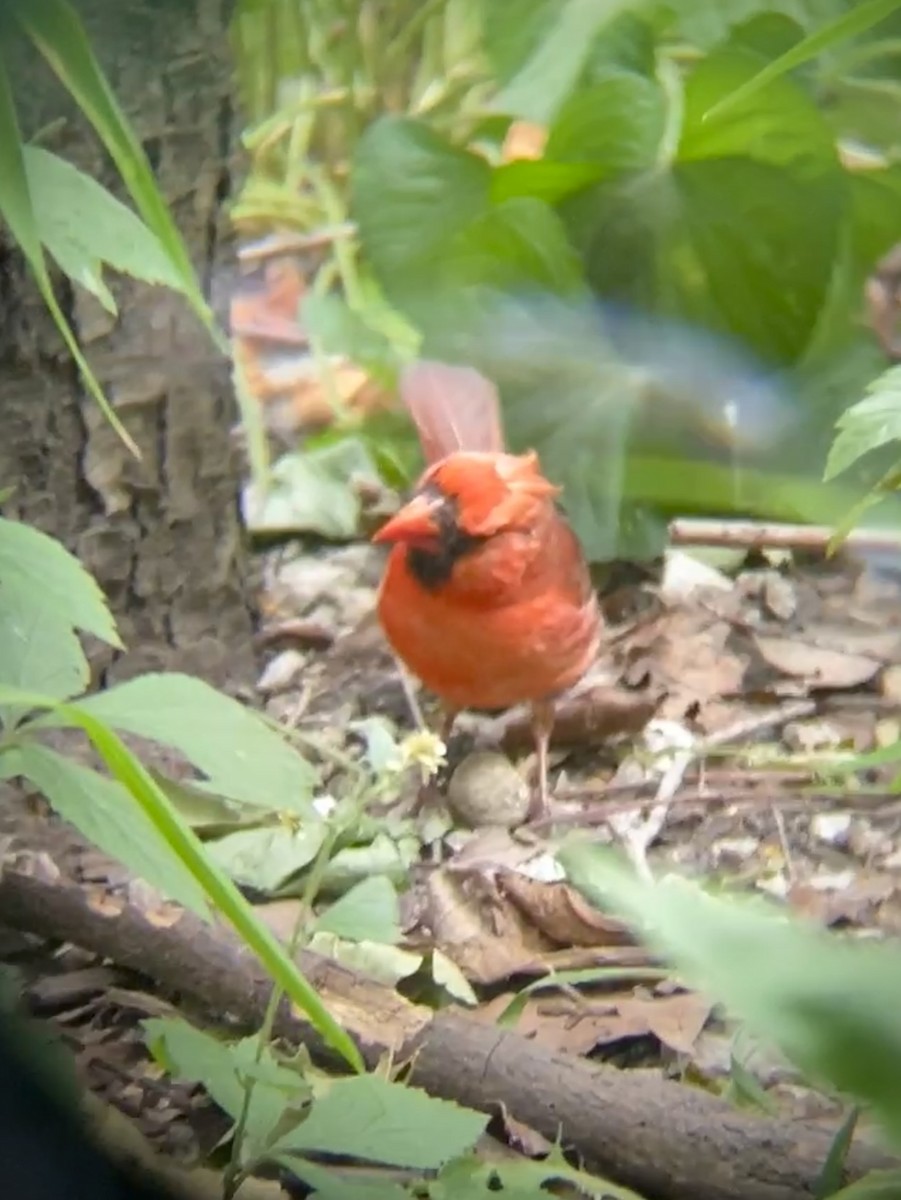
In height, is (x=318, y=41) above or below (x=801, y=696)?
above

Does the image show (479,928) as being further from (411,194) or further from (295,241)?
(295,241)

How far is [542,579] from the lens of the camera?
5.37ft

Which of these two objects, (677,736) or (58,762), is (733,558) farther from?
(58,762)

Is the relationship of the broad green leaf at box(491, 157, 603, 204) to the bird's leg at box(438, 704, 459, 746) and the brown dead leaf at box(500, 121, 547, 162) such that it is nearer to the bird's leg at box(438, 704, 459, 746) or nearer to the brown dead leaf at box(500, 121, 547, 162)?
the brown dead leaf at box(500, 121, 547, 162)

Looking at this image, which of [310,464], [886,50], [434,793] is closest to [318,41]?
[310,464]

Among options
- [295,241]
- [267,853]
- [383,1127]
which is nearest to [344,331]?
[295,241]

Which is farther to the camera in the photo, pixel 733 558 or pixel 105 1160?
pixel 733 558

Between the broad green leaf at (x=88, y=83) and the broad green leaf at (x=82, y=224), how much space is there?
2 centimetres

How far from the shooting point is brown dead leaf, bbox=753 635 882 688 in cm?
166

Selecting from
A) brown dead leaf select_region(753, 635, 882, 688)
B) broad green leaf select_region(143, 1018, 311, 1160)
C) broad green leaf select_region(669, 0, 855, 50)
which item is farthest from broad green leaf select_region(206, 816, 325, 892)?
broad green leaf select_region(669, 0, 855, 50)

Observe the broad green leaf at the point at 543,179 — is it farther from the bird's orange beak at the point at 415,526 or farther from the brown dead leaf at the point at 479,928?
the brown dead leaf at the point at 479,928

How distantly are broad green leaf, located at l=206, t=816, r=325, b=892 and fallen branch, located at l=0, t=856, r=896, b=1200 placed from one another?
102mm

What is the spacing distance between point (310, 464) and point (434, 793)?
0.60 m

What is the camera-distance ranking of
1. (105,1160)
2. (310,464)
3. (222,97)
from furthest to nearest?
(310,464) → (222,97) → (105,1160)
